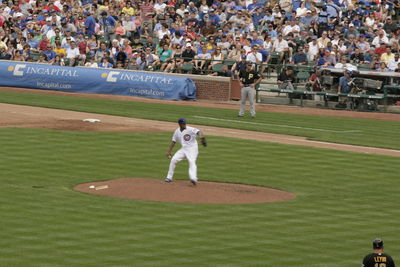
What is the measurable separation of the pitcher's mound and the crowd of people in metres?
12.3

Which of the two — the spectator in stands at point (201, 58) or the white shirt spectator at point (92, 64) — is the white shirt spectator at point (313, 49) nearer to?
the spectator in stands at point (201, 58)

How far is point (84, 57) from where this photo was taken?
44250 mm

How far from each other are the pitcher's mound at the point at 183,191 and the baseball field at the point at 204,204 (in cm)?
37

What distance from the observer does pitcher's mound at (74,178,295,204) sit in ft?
70.7

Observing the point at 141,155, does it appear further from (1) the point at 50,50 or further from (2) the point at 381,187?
(1) the point at 50,50

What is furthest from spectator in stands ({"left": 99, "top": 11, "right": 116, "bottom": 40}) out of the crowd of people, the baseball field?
the baseball field

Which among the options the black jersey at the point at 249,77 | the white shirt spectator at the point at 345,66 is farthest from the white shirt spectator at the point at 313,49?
the black jersey at the point at 249,77

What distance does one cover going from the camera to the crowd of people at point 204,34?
39.2 m

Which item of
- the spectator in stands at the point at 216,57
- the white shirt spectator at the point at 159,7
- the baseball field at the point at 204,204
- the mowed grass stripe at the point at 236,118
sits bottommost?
the baseball field at the point at 204,204

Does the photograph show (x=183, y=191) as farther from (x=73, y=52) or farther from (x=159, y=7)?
(x=159, y=7)

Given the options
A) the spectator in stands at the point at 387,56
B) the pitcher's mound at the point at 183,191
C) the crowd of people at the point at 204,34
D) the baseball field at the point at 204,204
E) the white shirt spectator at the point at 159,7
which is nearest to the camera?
the baseball field at the point at 204,204

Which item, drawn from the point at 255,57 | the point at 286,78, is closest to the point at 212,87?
the point at 255,57

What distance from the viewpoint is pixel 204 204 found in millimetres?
21000

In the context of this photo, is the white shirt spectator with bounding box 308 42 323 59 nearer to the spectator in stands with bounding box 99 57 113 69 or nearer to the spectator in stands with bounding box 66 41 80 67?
the spectator in stands with bounding box 99 57 113 69
